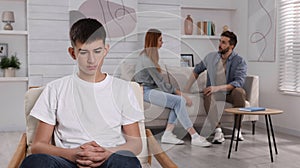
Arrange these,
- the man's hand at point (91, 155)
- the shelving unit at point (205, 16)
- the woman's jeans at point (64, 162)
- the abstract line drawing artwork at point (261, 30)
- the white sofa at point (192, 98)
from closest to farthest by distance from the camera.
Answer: the woman's jeans at point (64, 162) → the man's hand at point (91, 155) → the white sofa at point (192, 98) → the abstract line drawing artwork at point (261, 30) → the shelving unit at point (205, 16)

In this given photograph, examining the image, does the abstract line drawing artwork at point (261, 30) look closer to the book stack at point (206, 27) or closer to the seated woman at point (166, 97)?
the book stack at point (206, 27)

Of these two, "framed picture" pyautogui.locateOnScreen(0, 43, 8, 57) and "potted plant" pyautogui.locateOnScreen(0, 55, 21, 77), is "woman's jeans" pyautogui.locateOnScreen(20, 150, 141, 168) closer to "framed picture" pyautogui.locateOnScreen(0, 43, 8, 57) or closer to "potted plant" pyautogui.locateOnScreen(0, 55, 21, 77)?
"potted plant" pyautogui.locateOnScreen(0, 55, 21, 77)

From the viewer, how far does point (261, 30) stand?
4.99 meters

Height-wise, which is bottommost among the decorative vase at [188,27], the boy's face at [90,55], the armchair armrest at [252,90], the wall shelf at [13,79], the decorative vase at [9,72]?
the armchair armrest at [252,90]

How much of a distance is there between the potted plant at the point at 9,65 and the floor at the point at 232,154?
0.67 meters

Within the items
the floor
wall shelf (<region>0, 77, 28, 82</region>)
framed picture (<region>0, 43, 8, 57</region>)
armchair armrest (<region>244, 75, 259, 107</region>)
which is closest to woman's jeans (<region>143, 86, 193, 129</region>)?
the floor

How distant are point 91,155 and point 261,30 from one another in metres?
3.82

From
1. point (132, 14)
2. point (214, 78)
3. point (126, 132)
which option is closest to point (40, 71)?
point (132, 14)

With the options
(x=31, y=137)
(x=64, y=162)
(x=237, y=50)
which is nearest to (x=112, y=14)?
(x=237, y=50)

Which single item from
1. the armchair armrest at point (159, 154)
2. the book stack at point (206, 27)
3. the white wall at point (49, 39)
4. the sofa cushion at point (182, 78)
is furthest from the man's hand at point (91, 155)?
the book stack at point (206, 27)

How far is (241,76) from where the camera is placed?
4234 mm

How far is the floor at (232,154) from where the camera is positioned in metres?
3.20

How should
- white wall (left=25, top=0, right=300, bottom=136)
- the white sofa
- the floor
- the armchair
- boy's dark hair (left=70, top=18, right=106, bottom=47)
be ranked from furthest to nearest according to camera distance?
white wall (left=25, top=0, right=300, bottom=136) → the white sofa → the floor → the armchair → boy's dark hair (left=70, top=18, right=106, bottom=47)

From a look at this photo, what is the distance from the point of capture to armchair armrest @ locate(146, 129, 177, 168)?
65.0 inches
